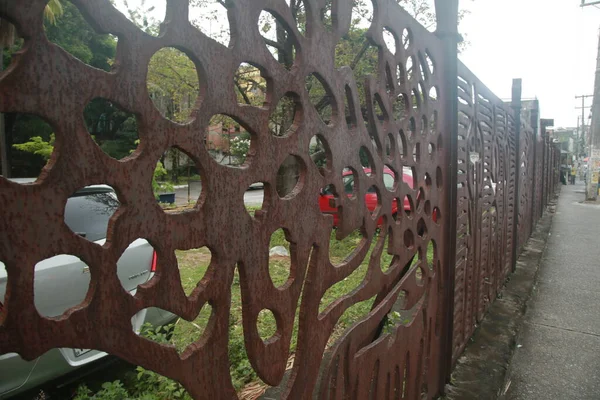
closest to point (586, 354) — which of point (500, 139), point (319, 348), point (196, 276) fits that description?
point (500, 139)

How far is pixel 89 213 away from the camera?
8.50 ft

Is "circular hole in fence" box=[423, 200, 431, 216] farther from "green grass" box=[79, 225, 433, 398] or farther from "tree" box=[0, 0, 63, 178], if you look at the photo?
"tree" box=[0, 0, 63, 178]

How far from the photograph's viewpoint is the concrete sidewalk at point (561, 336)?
2.68 metres

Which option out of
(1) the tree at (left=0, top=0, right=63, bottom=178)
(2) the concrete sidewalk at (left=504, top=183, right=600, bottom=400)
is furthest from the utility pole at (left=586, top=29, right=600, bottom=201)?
(1) the tree at (left=0, top=0, right=63, bottom=178)

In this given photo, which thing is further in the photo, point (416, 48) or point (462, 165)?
point (462, 165)

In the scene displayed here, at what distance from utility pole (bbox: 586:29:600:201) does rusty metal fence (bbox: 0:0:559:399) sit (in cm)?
1573

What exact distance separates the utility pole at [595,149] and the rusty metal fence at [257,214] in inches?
619

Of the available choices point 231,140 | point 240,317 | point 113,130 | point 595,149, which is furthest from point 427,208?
point 113,130

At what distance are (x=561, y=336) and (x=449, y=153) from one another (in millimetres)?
2187

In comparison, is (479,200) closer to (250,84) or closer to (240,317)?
(240,317)

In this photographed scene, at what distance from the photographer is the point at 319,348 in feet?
Answer: 4.43

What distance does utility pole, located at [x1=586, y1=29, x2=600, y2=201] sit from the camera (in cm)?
1505

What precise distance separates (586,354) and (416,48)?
2.65 meters

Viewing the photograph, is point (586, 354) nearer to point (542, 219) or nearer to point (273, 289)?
point (273, 289)
